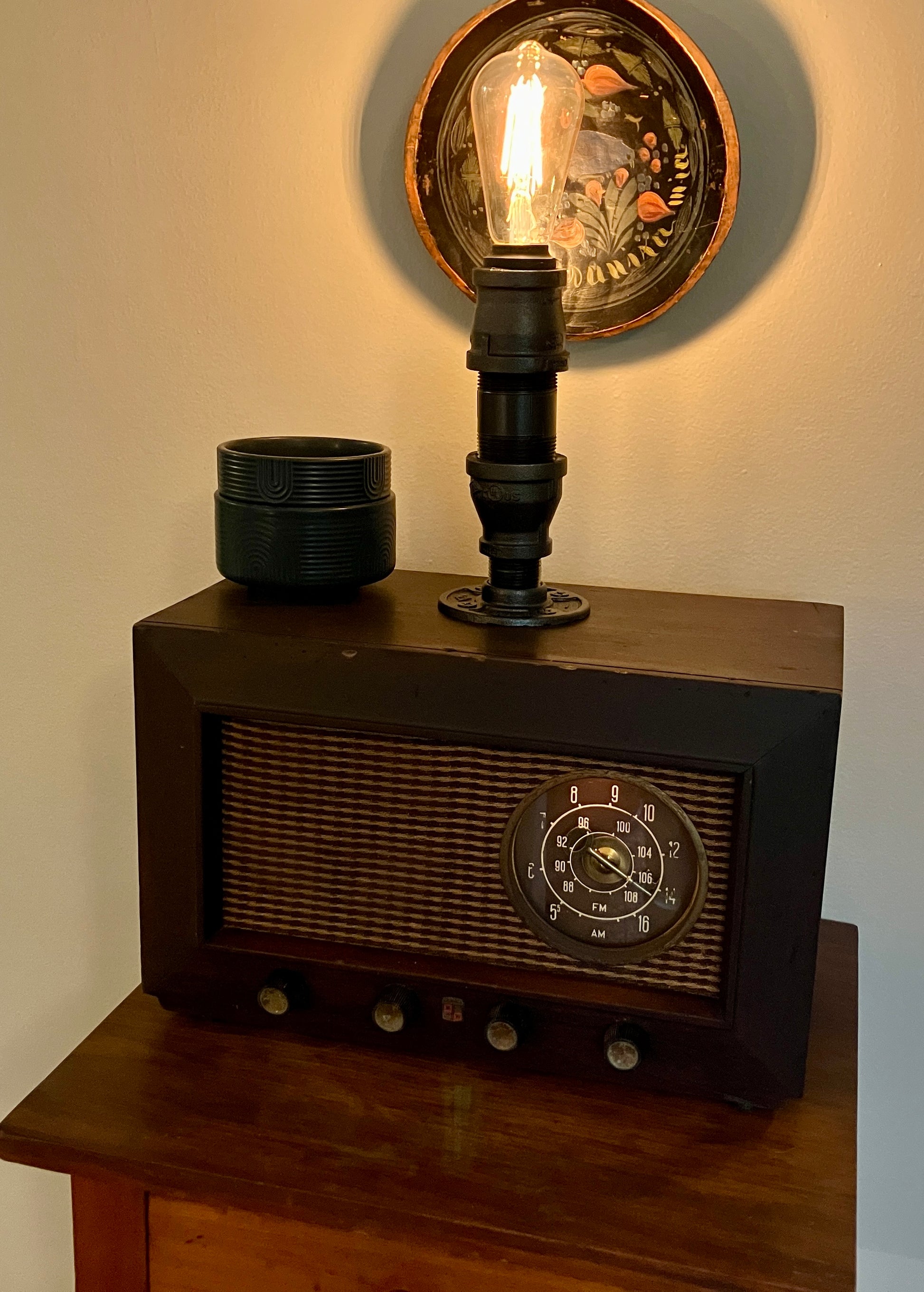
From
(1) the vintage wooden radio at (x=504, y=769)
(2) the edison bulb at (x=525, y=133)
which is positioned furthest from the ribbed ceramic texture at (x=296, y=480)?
(2) the edison bulb at (x=525, y=133)

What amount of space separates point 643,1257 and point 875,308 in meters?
0.79

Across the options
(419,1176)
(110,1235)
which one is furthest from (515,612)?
(110,1235)

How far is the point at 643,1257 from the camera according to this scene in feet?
2.55

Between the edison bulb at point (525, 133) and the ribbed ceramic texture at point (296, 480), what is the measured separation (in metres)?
0.22

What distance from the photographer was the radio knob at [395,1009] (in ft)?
3.08

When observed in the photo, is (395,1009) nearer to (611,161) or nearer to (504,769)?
(504,769)

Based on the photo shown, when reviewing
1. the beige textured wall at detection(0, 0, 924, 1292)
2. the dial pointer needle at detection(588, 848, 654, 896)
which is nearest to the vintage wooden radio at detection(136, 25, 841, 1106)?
the dial pointer needle at detection(588, 848, 654, 896)

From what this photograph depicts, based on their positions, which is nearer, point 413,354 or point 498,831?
point 498,831

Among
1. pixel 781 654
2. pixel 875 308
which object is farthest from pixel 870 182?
pixel 781 654

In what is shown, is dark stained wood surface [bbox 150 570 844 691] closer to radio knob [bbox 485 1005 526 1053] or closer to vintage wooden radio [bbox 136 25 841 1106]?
vintage wooden radio [bbox 136 25 841 1106]

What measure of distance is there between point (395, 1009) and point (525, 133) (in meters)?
0.69

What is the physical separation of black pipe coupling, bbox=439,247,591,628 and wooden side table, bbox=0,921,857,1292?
38 centimetres

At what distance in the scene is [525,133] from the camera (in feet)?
3.14

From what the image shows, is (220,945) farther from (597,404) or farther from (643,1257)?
(597,404)
